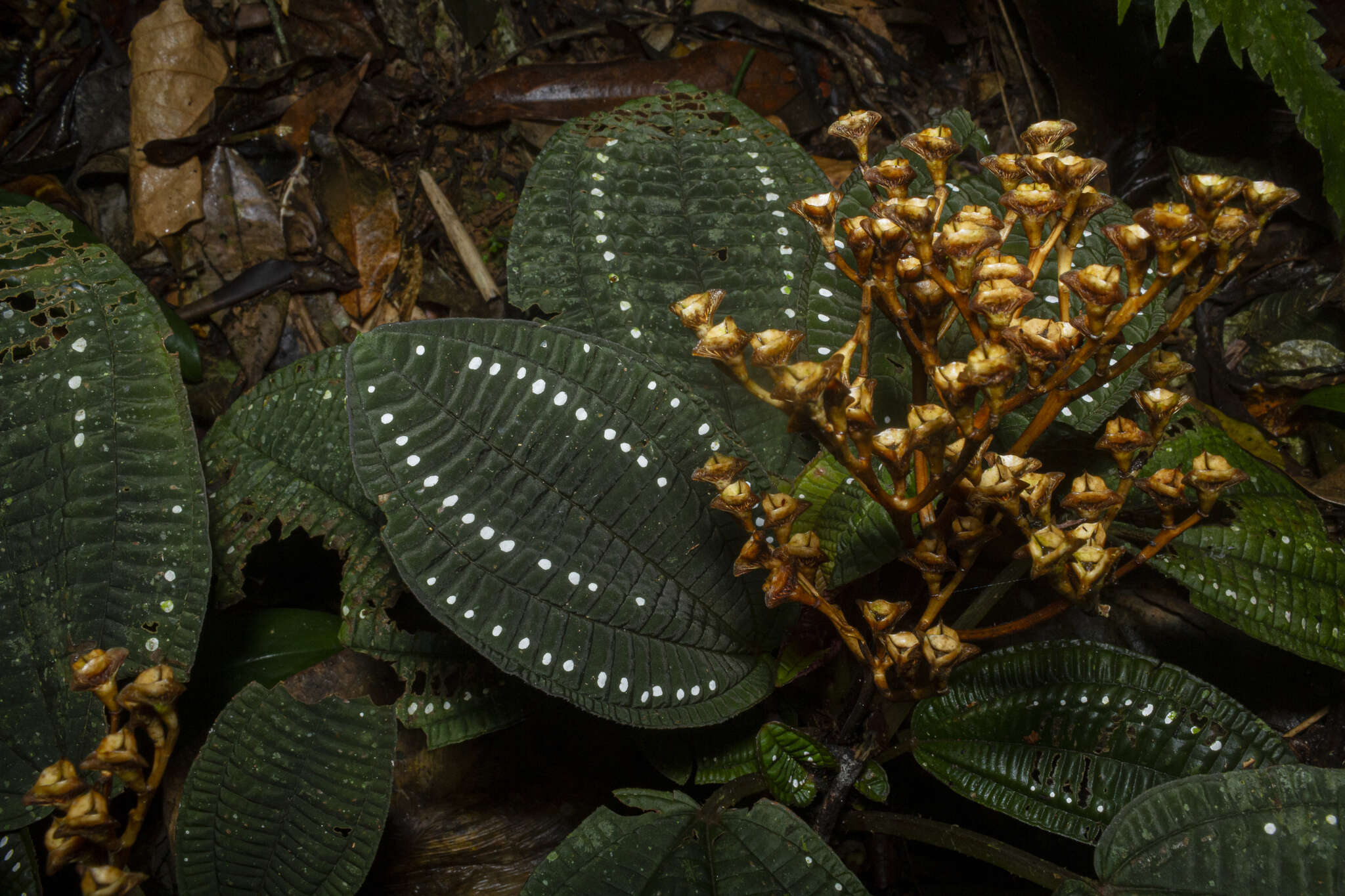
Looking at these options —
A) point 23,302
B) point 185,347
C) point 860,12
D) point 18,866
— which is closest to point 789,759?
point 18,866

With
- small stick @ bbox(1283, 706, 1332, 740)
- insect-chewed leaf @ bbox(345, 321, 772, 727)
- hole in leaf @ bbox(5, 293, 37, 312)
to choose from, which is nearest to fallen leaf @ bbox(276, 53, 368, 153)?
hole in leaf @ bbox(5, 293, 37, 312)

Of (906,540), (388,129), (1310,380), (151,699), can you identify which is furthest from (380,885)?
(1310,380)

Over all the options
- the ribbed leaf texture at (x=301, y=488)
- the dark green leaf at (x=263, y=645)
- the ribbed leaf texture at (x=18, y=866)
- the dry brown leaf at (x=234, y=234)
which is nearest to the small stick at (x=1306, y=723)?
the ribbed leaf texture at (x=301, y=488)

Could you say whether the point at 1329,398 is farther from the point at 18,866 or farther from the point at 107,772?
the point at 18,866

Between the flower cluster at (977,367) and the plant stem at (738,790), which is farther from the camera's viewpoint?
the plant stem at (738,790)

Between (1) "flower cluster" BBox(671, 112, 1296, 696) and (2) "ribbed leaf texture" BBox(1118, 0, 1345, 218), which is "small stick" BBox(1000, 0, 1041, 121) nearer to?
(2) "ribbed leaf texture" BBox(1118, 0, 1345, 218)

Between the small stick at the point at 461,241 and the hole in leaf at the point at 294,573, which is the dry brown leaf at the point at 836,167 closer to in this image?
the small stick at the point at 461,241

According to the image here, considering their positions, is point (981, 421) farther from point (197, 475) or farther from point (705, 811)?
point (197, 475)
